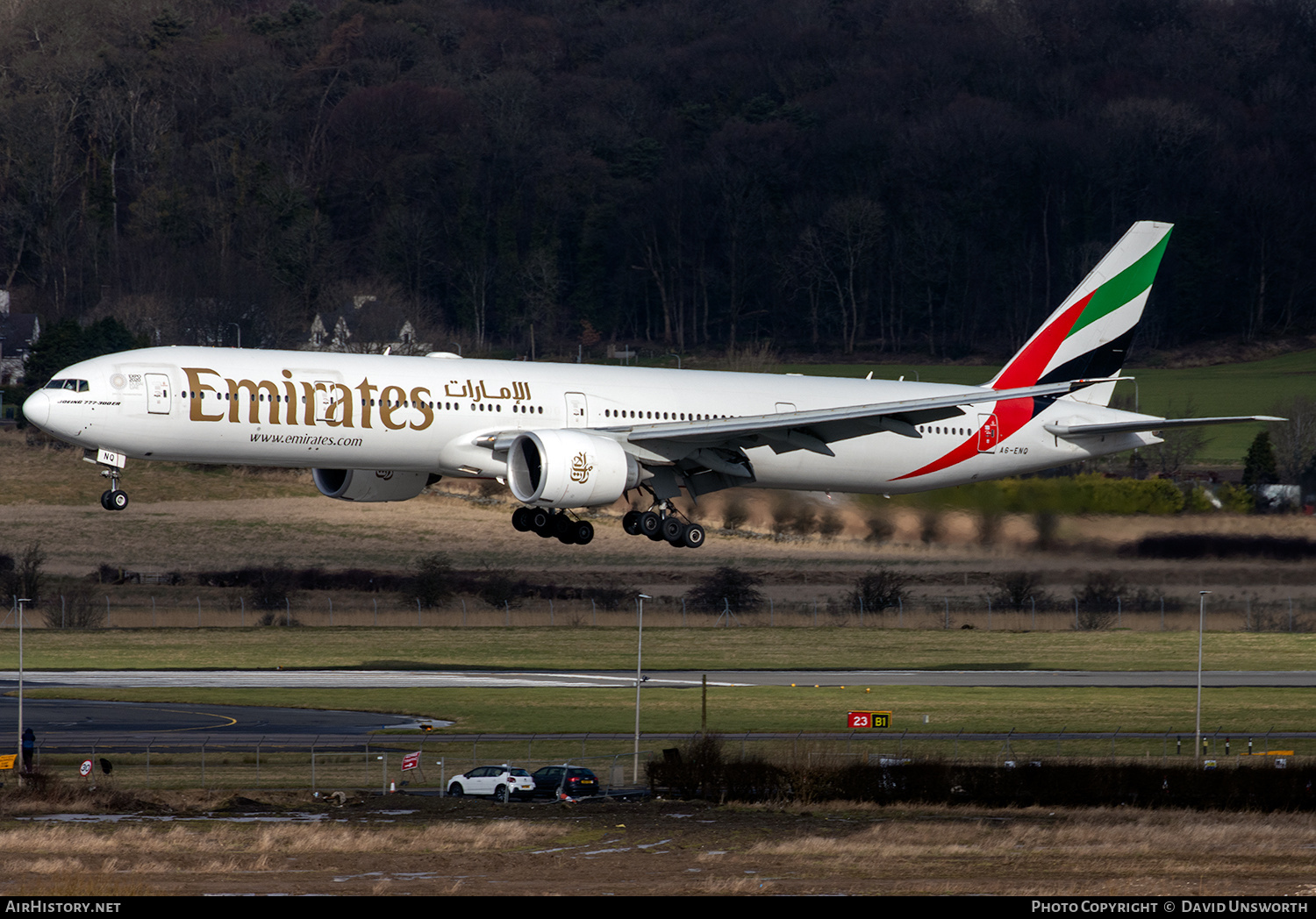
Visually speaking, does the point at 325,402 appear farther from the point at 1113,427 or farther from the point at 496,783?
the point at 1113,427

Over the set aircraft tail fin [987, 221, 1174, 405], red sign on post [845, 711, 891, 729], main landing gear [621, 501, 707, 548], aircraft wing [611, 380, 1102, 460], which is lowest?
red sign on post [845, 711, 891, 729]

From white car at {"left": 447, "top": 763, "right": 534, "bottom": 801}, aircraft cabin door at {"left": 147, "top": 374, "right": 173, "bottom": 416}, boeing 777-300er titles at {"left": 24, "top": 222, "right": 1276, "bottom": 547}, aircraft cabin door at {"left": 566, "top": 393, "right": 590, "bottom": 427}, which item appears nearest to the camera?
aircraft cabin door at {"left": 147, "top": 374, "right": 173, "bottom": 416}

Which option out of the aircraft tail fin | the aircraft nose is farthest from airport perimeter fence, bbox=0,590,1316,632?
the aircraft nose

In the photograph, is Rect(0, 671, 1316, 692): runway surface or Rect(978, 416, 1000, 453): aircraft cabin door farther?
Rect(0, 671, 1316, 692): runway surface

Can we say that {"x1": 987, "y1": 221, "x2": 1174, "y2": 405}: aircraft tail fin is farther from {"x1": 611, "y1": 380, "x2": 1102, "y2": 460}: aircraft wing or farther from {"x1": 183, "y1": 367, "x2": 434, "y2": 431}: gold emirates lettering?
{"x1": 183, "y1": 367, "x2": 434, "y2": 431}: gold emirates lettering

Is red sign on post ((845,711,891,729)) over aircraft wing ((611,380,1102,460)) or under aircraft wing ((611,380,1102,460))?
under

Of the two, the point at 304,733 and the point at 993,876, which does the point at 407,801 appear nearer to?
the point at 304,733

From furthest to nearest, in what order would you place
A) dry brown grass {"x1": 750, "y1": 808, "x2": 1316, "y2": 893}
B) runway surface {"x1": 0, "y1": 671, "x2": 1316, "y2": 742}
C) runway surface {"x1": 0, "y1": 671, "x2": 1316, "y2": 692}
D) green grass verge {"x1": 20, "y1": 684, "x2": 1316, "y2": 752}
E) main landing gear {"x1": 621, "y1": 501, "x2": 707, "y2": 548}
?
runway surface {"x1": 0, "y1": 671, "x2": 1316, "y2": 692}, green grass verge {"x1": 20, "y1": 684, "x2": 1316, "y2": 752}, runway surface {"x1": 0, "y1": 671, "x2": 1316, "y2": 742}, main landing gear {"x1": 621, "y1": 501, "x2": 707, "y2": 548}, dry brown grass {"x1": 750, "y1": 808, "x2": 1316, "y2": 893}

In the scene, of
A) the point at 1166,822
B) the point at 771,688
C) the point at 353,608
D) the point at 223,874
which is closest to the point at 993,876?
the point at 1166,822
